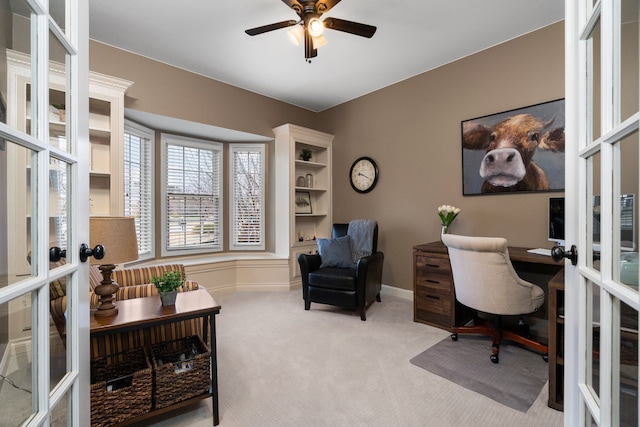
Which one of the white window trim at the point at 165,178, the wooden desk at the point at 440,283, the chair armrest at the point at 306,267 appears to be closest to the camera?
the wooden desk at the point at 440,283

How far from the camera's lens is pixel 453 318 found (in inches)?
110

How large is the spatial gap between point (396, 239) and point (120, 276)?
3132mm

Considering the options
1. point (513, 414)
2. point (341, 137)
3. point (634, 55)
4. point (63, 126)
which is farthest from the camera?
point (341, 137)

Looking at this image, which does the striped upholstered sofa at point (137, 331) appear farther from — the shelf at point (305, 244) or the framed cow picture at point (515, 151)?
the framed cow picture at point (515, 151)

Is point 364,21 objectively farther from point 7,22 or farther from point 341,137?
point 7,22

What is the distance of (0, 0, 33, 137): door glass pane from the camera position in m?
0.62

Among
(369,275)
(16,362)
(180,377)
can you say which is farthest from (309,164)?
(16,362)

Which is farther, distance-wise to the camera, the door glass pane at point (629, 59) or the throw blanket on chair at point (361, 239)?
the throw blanket on chair at point (361, 239)

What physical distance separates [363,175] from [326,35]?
78.1 inches

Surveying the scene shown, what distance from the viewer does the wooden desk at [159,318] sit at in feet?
4.69

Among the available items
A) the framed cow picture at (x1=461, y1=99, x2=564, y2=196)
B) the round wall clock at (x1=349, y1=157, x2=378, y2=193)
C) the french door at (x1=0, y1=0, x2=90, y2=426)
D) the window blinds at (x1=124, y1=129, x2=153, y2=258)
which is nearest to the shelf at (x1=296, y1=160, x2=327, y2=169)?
the round wall clock at (x1=349, y1=157, x2=378, y2=193)

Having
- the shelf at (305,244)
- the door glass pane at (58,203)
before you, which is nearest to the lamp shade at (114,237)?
the door glass pane at (58,203)

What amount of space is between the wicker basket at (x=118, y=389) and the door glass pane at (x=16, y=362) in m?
0.93

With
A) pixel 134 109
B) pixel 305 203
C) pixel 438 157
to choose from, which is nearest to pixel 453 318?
pixel 438 157
